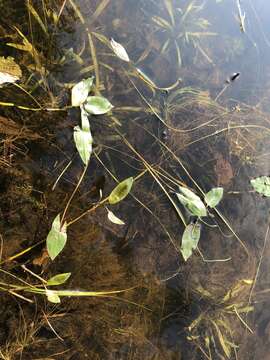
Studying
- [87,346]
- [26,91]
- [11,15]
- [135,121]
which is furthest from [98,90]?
[87,346]

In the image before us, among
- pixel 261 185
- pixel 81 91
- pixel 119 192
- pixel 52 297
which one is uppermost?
pixel 81 91

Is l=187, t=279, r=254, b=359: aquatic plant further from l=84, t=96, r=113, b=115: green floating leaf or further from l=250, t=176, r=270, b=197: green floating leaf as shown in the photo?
l=84, t=96, r=113, b=115: green floating leaf

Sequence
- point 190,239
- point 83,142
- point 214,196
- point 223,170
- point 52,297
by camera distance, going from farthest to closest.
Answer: point 223,170, point 214,196, point 190,239, point 83,142, point 52,297

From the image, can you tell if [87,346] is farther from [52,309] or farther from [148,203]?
[148,203]

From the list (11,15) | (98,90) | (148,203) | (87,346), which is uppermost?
(11,15)

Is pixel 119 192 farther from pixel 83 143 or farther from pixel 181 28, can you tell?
pixel 181 28

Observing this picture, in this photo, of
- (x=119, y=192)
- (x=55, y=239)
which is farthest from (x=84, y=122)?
(x=55, y=239)
